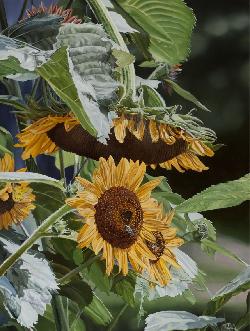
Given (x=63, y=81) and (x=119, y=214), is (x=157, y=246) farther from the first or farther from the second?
(x=63, y=81)

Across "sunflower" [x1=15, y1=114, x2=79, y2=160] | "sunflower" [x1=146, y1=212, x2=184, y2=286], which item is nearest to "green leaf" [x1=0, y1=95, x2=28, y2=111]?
"sunflower" [x1=15, y1=114, x2=79, y2=160]

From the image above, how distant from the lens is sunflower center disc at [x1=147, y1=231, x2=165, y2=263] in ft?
1.84

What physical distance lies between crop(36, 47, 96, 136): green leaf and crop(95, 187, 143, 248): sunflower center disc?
12cm

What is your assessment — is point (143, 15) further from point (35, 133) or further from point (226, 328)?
point (226, 328)

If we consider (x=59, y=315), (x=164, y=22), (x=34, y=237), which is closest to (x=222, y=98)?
(x=164, y=22)

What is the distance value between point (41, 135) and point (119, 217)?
0.08 m

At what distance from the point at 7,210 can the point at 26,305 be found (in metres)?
0.13

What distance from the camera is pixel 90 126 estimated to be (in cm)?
40

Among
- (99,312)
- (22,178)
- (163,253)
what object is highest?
(22,178)

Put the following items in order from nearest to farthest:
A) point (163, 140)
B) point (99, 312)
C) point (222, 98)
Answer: point (163, 140), point (99, 312), point (222, 98)

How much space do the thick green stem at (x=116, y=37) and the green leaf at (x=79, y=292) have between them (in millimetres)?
179

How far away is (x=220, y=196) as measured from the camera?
470 millimetres

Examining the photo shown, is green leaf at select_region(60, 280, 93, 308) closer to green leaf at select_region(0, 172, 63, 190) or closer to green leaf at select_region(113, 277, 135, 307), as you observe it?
green leaf at select_region(113, 277, 135, 307)

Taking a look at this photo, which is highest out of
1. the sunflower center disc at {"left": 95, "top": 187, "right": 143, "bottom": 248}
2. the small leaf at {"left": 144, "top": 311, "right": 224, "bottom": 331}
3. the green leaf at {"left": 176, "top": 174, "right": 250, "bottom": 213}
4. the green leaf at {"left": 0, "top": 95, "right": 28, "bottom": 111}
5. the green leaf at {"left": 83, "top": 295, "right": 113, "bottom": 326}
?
the green leaf at {"left": 0, "top": 95, "right": 28, "bottom": 111}
